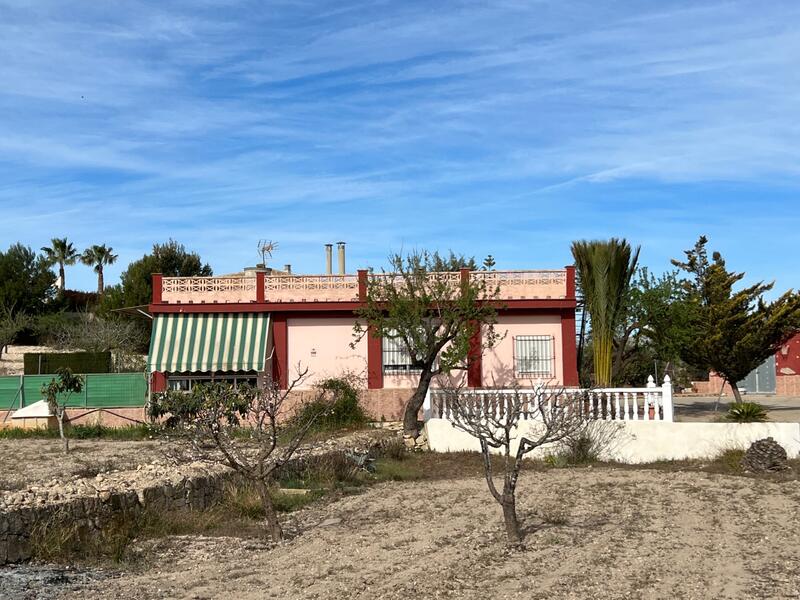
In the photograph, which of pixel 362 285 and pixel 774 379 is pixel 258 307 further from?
pixel 774 379

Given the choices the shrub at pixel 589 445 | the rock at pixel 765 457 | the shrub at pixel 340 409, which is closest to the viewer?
the rock at pixel 765 457

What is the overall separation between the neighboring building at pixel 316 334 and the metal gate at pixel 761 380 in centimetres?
1713

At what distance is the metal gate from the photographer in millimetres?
39188

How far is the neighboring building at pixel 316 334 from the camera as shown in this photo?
26062mm

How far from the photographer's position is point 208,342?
26.6m

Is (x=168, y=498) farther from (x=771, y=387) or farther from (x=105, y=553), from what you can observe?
(x=771, y=387)

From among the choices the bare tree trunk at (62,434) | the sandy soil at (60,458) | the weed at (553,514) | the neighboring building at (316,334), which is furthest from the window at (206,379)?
the weed at (553,514)

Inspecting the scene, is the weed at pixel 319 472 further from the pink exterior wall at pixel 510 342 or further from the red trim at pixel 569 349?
the red trim at pixel 569 349

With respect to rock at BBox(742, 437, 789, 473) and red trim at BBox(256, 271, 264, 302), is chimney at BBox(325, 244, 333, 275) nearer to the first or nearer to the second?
red trim at BBox(256, 271, 264, 302)

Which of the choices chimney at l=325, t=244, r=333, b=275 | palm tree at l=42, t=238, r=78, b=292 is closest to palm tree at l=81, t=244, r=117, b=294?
palm tree at l=42, t=238, r=78, b=292

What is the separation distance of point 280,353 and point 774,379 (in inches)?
928

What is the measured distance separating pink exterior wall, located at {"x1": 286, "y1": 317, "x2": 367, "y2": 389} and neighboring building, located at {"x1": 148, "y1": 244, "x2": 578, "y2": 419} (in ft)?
0.10

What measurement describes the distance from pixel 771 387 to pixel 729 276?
1744 centimetres

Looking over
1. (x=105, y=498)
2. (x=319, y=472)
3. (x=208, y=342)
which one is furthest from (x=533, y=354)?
(x=105, y=498)
